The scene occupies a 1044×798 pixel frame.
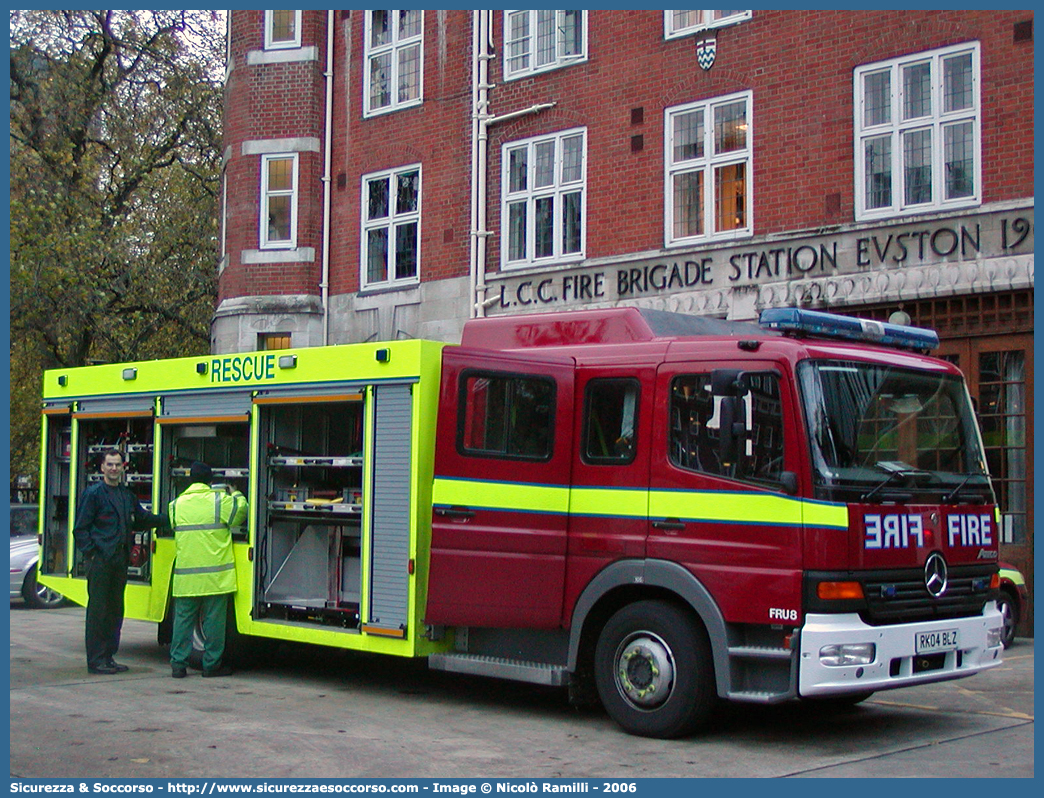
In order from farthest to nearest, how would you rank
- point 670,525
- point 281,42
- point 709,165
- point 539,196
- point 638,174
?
1. point 281,42
2. point 539,196
3. point 638,174
4. point 709,165
5. point 670,525

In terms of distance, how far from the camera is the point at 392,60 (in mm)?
22016

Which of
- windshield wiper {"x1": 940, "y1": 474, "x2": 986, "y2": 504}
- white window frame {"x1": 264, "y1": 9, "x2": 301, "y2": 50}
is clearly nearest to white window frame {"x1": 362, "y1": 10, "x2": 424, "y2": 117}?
white window frame {"x1": 264, "y1": 9, "x2": 301, "y2": 50}

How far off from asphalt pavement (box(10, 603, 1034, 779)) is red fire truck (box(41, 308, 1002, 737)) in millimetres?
396

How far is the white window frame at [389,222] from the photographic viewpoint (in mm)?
21219

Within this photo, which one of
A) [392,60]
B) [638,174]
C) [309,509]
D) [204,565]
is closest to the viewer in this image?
[309,509]

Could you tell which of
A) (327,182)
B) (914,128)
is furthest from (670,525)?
(327,182)

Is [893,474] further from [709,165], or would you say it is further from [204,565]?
[709,165]

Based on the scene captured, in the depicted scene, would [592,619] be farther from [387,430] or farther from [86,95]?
[86,95]

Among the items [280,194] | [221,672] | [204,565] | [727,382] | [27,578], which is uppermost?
[280,194]

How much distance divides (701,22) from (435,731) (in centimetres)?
1202

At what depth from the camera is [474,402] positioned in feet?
30.1

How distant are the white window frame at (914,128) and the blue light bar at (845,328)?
6.36m

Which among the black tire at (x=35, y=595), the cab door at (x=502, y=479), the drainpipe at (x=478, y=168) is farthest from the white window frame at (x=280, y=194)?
the cab door at (x=502, y=479)

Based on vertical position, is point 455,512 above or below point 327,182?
below
